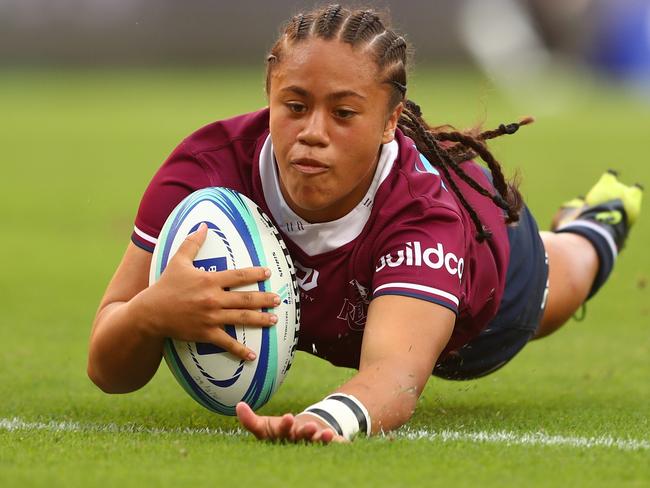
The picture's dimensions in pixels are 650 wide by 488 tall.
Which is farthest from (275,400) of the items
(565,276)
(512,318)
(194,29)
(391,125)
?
(194,29)

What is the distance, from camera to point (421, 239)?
4426 mm

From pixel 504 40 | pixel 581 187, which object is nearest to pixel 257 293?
pixel 581 187

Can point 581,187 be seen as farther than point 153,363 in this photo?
Yes

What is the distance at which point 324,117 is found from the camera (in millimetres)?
4211

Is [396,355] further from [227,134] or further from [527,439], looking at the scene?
[227,134]

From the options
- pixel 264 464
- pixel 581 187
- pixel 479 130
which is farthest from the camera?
pixel 581 187

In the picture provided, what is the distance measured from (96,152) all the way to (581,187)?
6.84 meters

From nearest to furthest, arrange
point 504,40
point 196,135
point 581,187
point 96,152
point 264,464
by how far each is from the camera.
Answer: point 264,464 → point 196,135 → point 581,187 → point 96,152 → point 504,40

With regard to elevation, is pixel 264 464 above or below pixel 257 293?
below

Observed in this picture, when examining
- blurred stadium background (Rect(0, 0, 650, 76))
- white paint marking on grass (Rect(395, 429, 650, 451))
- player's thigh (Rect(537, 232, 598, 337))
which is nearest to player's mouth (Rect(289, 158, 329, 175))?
white paint marking on grass (Rect(395, 429, 650, 451))

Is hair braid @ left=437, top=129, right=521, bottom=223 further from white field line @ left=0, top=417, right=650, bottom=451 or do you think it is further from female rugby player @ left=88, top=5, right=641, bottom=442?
white field line @ left=0, top=417, right=650, bottom=451

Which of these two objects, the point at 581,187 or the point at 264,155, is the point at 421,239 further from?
the point at 581,187

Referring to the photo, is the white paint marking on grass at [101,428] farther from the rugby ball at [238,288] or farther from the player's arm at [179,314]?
the player's arm at [179,314]

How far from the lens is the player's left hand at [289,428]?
3.95m
